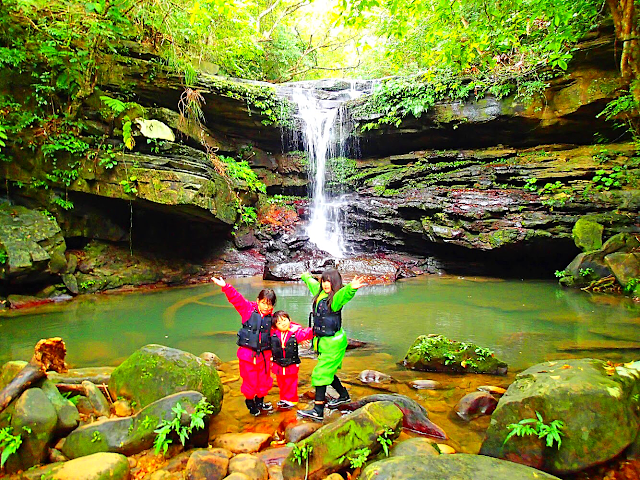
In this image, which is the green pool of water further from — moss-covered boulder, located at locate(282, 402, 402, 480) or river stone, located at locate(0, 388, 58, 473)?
moss-covered boulder, located at locate(282, 402, 402, 480)

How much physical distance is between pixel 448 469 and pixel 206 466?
1451 mm

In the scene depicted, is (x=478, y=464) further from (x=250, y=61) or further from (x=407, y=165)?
(x=250, y=61)

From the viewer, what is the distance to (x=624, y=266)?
27.3 ft

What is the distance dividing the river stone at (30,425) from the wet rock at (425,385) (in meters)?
3.07

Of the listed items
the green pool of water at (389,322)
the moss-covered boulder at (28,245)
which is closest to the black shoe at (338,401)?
the green pool of water at (389,322)

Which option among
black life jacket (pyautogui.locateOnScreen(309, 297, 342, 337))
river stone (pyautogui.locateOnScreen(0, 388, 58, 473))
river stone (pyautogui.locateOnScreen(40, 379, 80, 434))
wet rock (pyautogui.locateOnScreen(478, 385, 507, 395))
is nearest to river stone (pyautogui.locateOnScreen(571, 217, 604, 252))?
wet rock (pyautogui.locateOnScreen(478, 385, 507, 395))

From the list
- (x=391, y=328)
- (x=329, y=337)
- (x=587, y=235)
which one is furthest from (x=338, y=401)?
(x=587, y=235)

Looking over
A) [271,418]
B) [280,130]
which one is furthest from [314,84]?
[271,418]

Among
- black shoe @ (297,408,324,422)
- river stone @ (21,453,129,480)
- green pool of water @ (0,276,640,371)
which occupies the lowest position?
green pool of water @ (0,276,640,371)

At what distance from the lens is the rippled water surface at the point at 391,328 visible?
3.70m

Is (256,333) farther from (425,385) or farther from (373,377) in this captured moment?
(425,385)

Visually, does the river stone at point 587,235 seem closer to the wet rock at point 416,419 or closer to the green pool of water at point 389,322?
the green pool of water at point 389,322

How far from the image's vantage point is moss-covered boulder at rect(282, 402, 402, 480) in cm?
218

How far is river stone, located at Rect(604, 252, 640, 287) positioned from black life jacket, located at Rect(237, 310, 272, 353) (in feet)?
29.1
